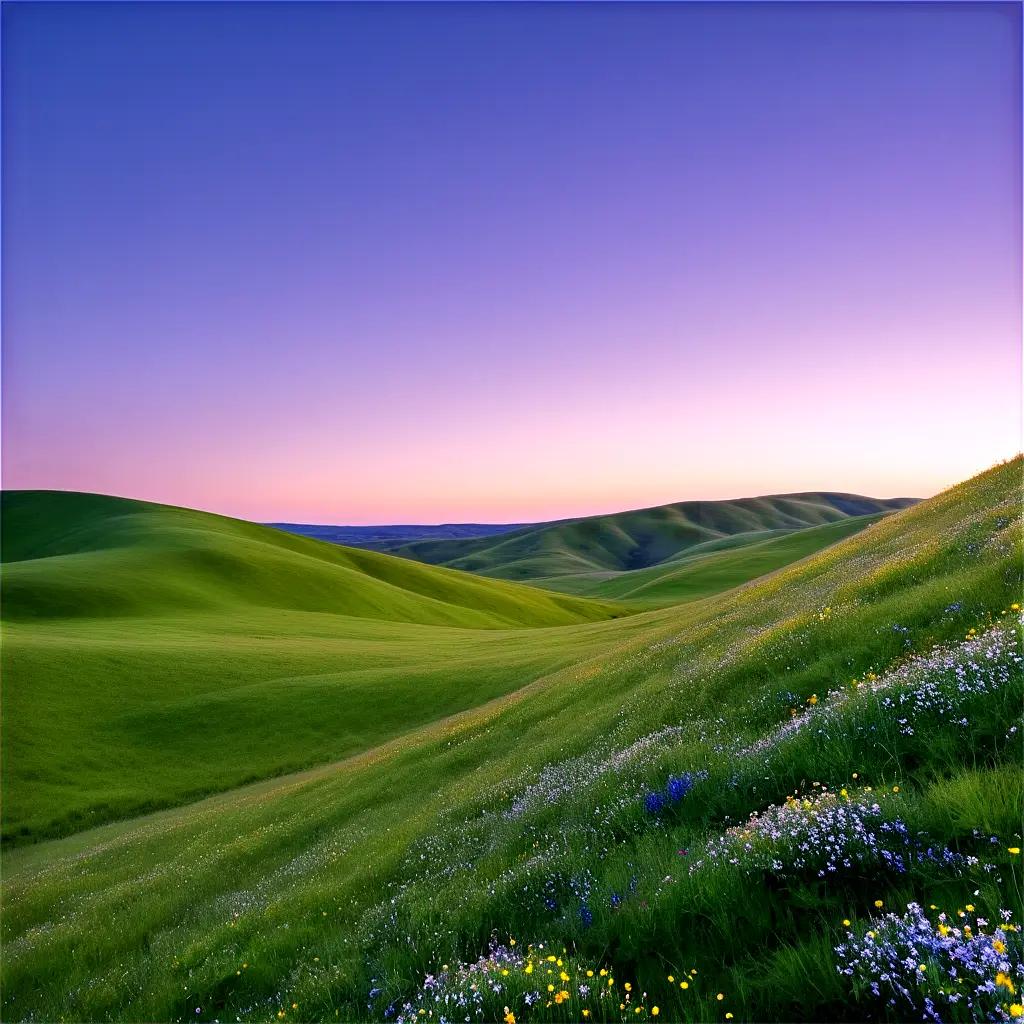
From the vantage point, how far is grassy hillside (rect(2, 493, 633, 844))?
36.5 meters

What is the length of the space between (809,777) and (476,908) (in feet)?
13.8

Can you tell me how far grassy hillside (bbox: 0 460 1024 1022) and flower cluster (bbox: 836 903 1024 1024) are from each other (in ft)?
0.06

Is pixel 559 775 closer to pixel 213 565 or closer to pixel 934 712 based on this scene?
pixel 934 712

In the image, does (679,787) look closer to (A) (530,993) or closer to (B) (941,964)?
(A) (530,993)

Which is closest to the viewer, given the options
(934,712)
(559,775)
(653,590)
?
(934,712)

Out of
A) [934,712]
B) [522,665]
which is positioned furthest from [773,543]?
[934,712]

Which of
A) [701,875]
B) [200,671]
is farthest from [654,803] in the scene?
[200,671]

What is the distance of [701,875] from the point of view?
514cm

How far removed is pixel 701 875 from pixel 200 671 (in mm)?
54896

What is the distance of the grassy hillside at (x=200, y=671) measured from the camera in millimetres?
36531

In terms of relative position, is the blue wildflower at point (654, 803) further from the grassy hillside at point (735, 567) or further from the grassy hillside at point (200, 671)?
the grassy hillside at point (735, 567)

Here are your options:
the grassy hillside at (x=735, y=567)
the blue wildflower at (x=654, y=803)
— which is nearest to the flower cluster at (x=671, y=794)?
the blue wildflower at (x=654, y=803)

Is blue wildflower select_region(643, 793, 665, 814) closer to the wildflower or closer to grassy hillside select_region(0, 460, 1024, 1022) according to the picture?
grassy hillside select_region(0, 460, 1024, 1022)

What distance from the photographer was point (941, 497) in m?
31.0
